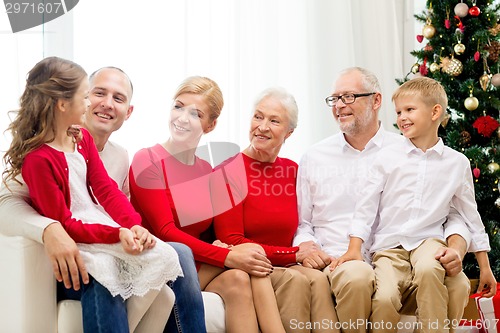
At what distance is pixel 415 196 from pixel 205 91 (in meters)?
0.91

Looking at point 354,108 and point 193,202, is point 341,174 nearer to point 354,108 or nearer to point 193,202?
point 354,108

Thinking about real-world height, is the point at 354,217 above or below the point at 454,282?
above

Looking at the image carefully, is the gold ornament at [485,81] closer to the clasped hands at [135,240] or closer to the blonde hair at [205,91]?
the blonde hair at [205,91]

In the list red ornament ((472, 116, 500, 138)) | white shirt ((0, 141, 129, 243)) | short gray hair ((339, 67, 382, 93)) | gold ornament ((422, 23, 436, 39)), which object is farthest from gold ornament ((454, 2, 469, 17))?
white shirt ((0, 141, 129, 243))

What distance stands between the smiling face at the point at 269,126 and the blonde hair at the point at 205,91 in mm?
165

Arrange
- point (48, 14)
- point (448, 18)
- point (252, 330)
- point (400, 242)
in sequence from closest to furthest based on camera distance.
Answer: point (252, 330) < point (400, 242) < point (48, 14) < point (448, 18)

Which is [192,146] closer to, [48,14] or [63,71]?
[63,71]

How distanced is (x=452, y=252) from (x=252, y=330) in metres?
0.78

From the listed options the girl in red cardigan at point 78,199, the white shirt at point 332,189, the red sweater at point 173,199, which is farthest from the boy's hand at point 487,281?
the girl in red cardigan at point 78,199

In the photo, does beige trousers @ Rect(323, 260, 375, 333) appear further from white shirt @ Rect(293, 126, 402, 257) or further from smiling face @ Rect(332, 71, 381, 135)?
smiling face @ Rect(332, 71, 381, 135)

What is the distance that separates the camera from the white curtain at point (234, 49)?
3451mm

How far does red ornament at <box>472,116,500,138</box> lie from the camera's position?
11.8 feet

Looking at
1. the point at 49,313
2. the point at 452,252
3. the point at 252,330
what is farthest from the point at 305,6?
the point at 49,313

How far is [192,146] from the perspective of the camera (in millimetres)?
2725
